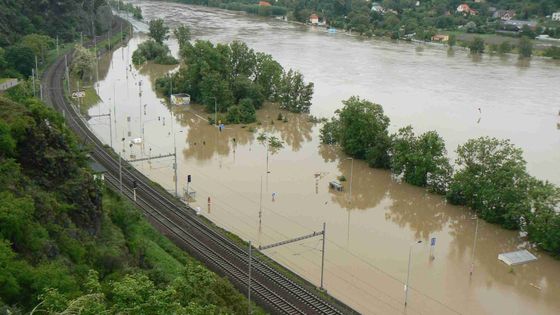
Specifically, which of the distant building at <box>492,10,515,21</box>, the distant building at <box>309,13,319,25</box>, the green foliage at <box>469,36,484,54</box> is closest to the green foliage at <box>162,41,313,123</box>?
the green foliage at <box>469,36,484,54</box>

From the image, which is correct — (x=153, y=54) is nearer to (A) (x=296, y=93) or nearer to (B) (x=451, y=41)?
(A) (x=296, y=93)

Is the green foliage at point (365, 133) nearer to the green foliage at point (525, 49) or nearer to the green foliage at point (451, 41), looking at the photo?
the green foliage at point (525, 49)

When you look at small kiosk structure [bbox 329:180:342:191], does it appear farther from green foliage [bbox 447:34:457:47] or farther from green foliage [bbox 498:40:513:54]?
green foliage [bbox 447:34:457:47]

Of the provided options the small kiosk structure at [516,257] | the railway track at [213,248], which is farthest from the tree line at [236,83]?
the small kiosk structure at [516,257]

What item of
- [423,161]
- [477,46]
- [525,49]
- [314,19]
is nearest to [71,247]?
[423,161]

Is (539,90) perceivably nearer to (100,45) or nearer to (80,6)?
(100,45)

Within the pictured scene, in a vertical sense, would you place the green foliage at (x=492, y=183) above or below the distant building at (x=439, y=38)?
below
